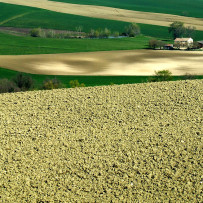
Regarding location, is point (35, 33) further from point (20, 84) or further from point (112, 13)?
point (20, 84)

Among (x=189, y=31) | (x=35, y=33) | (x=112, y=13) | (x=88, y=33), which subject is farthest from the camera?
(x=112, y=13)

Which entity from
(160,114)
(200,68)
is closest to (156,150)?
(160,114)

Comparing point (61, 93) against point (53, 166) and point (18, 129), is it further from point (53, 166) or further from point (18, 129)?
point (53, 166)

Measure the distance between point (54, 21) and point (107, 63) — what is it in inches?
2279

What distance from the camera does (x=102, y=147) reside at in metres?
12.8

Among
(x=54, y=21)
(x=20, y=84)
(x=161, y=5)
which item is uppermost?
(x=161, y=5)

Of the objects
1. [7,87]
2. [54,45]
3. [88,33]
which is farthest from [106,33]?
[7,87]

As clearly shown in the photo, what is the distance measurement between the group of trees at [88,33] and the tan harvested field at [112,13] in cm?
892

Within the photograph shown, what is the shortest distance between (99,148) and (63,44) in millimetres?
64503

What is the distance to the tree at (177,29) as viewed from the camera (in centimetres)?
9406

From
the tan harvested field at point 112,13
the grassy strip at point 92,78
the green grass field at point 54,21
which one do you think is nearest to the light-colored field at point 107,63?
the grassy strip at point 92,78

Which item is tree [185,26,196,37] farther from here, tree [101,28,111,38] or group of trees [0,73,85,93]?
group of trees [0,73,85,93]

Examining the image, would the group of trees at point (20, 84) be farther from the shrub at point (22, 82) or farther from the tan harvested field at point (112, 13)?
the tan harvested field at point (112, 13)

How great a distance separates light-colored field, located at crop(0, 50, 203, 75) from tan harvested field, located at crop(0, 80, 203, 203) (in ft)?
96.4
